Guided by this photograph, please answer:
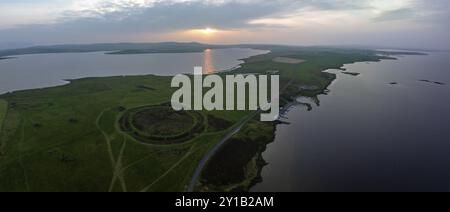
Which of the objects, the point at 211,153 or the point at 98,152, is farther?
the point at 211,153

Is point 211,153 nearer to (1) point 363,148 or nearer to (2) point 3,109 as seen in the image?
(1) point 363,148

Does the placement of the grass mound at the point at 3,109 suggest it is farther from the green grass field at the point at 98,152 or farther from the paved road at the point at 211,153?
the paved road at the point at 211,153

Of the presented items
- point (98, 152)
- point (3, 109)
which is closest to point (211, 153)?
point (98, 152)

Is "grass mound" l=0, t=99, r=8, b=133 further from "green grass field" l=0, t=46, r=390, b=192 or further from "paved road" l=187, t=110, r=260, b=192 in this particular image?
"paved road" l=187, t=110, r=260, b=192

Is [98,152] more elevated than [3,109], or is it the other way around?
[3,109]
